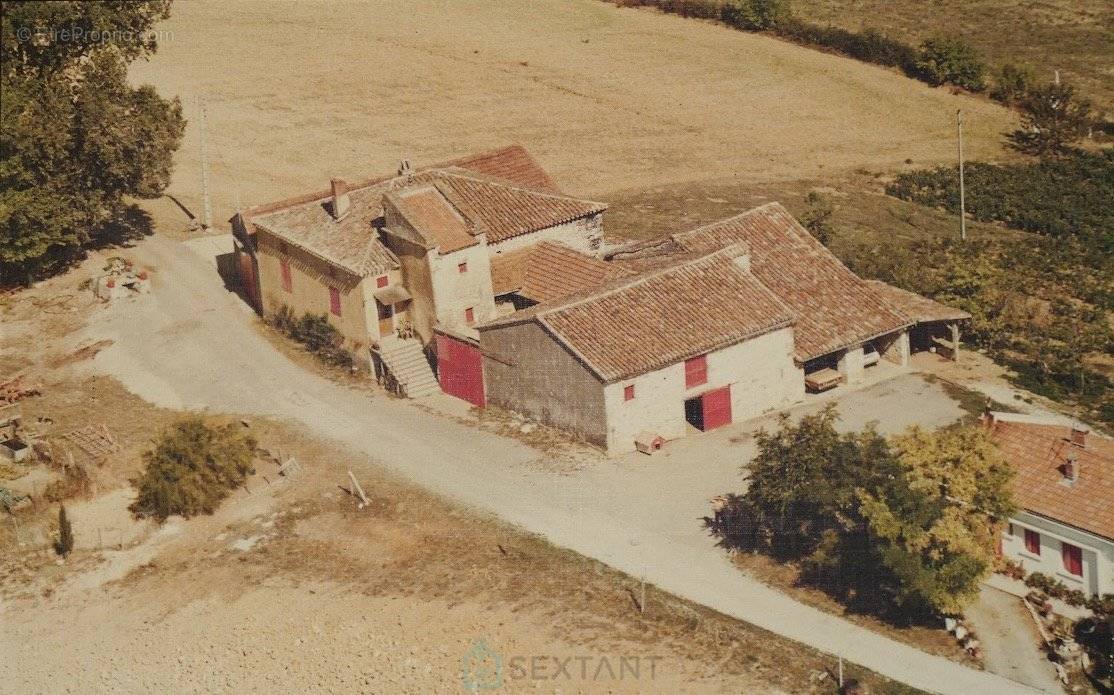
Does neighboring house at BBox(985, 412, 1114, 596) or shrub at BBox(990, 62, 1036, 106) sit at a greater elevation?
shrub at BBox(990, 62, 1036, 106)

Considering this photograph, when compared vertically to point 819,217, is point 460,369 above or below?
below

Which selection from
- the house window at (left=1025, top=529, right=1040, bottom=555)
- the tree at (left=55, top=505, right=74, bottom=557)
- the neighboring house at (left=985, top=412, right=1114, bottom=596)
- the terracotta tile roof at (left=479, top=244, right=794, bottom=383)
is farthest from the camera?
the terracotta tile roof at (left=479, top=244, right=794, bottom=383)

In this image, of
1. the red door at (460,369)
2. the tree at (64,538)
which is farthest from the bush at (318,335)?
the tree at (64,538)

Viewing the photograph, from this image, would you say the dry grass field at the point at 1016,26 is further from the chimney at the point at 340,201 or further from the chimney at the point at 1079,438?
the chimney at the point at 1079,438

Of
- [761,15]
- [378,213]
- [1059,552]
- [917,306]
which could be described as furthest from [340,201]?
[761,15]

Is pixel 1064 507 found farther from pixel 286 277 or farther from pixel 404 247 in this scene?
pixel 286 277

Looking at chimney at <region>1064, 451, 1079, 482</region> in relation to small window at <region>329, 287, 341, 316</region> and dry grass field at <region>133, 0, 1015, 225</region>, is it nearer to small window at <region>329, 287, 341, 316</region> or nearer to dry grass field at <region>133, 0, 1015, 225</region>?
small window at <region>329, 287, 341, 316</region>

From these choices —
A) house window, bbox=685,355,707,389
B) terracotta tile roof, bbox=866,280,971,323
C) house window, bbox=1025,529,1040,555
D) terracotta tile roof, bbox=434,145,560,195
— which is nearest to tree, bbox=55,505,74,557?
house window, bbox=685,355,707,389
